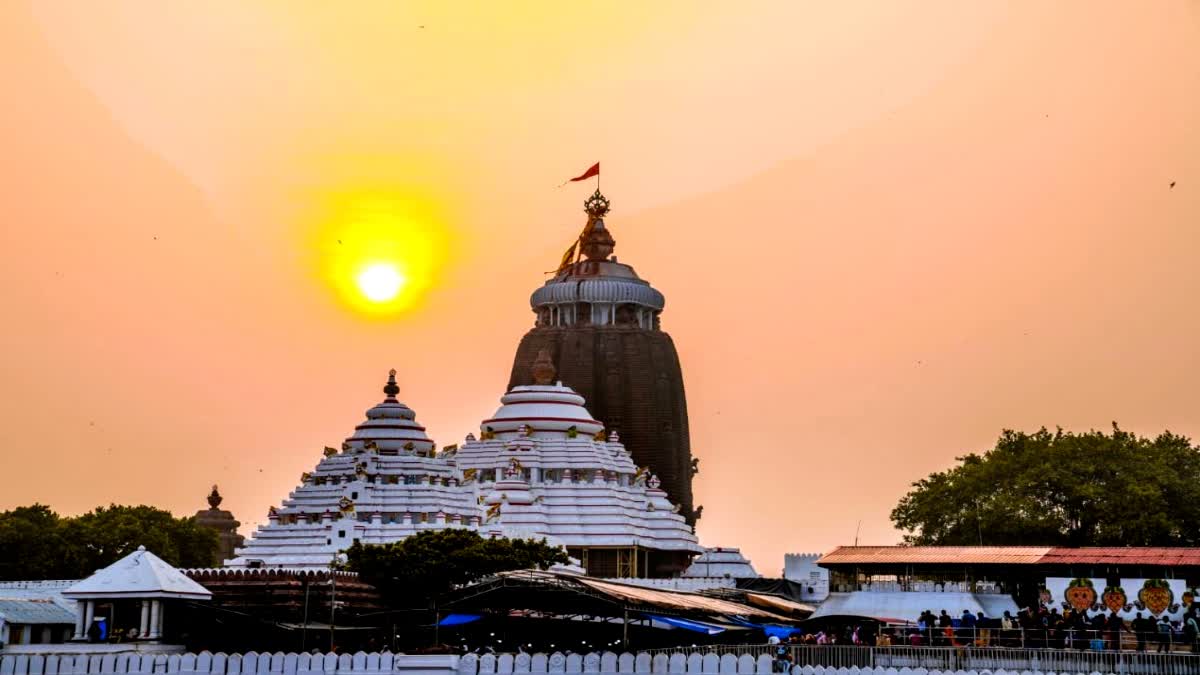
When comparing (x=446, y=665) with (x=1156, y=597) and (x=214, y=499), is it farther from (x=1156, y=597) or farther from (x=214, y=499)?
(x=214, y=499)

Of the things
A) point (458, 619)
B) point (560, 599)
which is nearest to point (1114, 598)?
point (560, 599)

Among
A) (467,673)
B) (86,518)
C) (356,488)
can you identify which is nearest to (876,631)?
(467,673)

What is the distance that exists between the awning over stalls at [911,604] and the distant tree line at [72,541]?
4691cm

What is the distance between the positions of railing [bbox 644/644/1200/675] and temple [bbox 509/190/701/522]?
76288 mm

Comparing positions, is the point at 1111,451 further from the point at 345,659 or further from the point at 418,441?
the point at 345,659

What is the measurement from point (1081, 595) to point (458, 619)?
62.8 ft

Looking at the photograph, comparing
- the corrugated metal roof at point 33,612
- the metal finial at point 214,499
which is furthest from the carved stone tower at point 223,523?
the corrugated metal roof at point 33,612

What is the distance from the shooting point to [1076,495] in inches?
3885

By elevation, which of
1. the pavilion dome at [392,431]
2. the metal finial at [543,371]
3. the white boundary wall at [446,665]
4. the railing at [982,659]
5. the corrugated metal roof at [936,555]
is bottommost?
the white boundary wall at [446,665]

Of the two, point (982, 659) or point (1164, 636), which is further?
point (1164, 636)

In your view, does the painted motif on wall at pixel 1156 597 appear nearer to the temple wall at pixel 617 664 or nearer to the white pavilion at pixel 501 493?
the temple wall at pixel 617 664

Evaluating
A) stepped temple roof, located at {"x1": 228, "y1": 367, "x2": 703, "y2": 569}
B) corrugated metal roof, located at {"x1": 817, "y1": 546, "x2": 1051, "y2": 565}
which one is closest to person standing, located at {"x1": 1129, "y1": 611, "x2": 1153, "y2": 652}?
corrugated metal roof, located at {"x1": 817, "y1": 546, "x2": 1051, "y2": 565}

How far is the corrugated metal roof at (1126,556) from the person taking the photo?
6378cm

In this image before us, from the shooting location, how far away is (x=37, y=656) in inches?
2315
